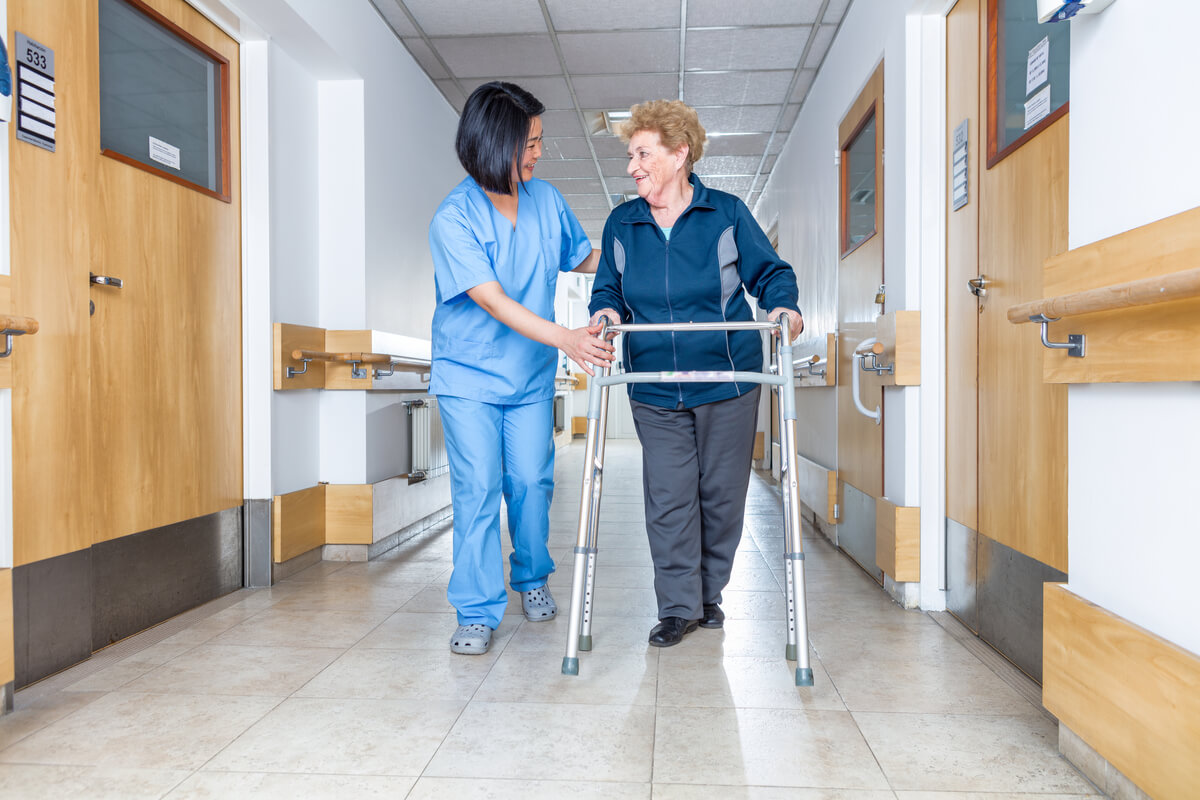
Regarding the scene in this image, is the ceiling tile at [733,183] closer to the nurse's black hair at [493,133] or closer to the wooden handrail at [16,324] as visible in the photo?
the nurse's black hair at [493,133]

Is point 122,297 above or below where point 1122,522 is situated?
above

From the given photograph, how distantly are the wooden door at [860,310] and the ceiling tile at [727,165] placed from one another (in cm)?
256

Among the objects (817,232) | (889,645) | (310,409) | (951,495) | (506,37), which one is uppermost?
(506,37)

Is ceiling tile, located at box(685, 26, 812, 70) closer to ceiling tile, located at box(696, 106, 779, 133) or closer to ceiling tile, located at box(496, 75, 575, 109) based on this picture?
ceiling tile, located at box(696, 106, 779, 133)

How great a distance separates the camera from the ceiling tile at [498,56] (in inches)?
170

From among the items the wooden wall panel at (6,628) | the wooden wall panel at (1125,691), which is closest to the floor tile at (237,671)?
the wooden wall panel at (6,628)

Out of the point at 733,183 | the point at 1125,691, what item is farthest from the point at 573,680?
A: the point at 733,183

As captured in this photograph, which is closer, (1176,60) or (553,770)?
(1176,60)

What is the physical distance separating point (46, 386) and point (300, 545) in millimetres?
1453

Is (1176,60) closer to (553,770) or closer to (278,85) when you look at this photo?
(553,770)

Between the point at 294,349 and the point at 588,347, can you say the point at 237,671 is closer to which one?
the point at 588,347

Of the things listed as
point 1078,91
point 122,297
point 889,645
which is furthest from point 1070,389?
point 122,297

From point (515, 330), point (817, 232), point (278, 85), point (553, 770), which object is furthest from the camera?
point (817, 232)

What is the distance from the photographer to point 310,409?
3623 mm
